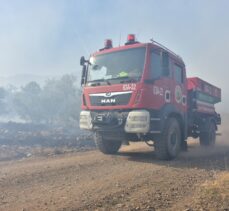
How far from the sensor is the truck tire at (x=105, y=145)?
421 inches

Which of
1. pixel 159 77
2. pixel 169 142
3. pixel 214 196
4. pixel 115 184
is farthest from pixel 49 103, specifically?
pixel 214 196

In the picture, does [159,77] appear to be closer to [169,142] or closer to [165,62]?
[165,62]

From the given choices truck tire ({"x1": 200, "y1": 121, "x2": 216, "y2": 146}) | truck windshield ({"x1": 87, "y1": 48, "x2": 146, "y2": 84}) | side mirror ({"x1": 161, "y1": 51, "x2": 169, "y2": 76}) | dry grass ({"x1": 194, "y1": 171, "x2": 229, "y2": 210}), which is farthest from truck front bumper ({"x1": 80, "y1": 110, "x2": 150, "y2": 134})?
truck tire ({"x1": 200, "y1": 121, "x2": 216, "y2": 146})

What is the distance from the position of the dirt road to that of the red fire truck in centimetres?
71

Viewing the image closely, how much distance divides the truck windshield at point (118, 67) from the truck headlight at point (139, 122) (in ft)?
2.77

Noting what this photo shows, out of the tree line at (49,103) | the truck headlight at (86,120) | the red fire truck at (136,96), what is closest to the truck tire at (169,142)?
the red fire truck at (136,96)

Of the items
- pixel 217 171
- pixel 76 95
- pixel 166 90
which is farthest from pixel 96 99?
pixel 76 95

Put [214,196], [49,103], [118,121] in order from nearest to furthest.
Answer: [214,196], [118,121], [49,103]

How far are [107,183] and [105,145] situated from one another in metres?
4.10

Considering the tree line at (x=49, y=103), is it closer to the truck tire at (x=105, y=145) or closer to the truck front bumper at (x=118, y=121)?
the truck tire at (x=105, y=145)

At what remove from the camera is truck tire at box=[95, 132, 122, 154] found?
35.1ft

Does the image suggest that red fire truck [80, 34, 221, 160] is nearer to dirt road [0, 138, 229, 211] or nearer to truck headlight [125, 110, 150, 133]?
truck headlight [125, 110, 150, 133]

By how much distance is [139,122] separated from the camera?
28.2 ft

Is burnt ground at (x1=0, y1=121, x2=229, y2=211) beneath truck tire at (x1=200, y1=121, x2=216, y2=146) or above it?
beneath
